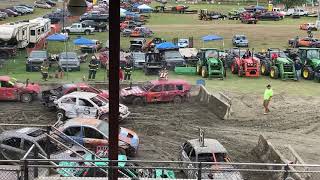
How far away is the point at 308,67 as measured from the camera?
3072 centimetres

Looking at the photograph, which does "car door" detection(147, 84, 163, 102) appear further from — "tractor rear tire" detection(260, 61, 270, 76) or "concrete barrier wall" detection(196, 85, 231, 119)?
"tractor rear tire" detection(260, 61, 270, 76)

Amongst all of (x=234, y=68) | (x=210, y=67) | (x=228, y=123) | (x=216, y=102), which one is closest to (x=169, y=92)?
(x=216, y=102)

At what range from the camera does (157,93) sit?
24.2m

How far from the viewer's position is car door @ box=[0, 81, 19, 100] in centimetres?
2381

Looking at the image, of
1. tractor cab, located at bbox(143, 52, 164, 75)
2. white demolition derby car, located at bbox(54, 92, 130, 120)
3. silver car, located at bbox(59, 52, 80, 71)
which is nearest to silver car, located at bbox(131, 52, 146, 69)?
tractor cab, located at bbox(143, 52, 164, 75)

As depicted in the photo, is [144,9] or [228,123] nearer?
[228,123]

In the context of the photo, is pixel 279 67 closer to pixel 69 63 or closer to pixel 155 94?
pixel 155 94

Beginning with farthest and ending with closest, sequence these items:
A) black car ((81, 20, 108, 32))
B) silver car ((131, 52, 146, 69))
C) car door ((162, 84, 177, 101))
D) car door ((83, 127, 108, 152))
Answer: black car ((81, 20, 108, 32)) → silver car ((131, 52, 146, 69)) → car door ((162, 84, 177, 101)) → car door ((83, 127, 108, 152))

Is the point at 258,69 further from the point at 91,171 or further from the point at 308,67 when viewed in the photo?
the point at 91,171

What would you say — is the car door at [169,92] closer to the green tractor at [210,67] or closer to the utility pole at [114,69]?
the green tractor at [210,67]

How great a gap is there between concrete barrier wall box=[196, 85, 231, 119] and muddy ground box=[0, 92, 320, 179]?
32 centimetres

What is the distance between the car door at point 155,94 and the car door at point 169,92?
0.20 meters

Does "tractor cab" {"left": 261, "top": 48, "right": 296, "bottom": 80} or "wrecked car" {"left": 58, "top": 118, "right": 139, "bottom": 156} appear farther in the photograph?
"tractor cab" {"left": 261, "top": 48, "right": 296, "bottom": 80}

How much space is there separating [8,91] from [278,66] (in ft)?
52.9
